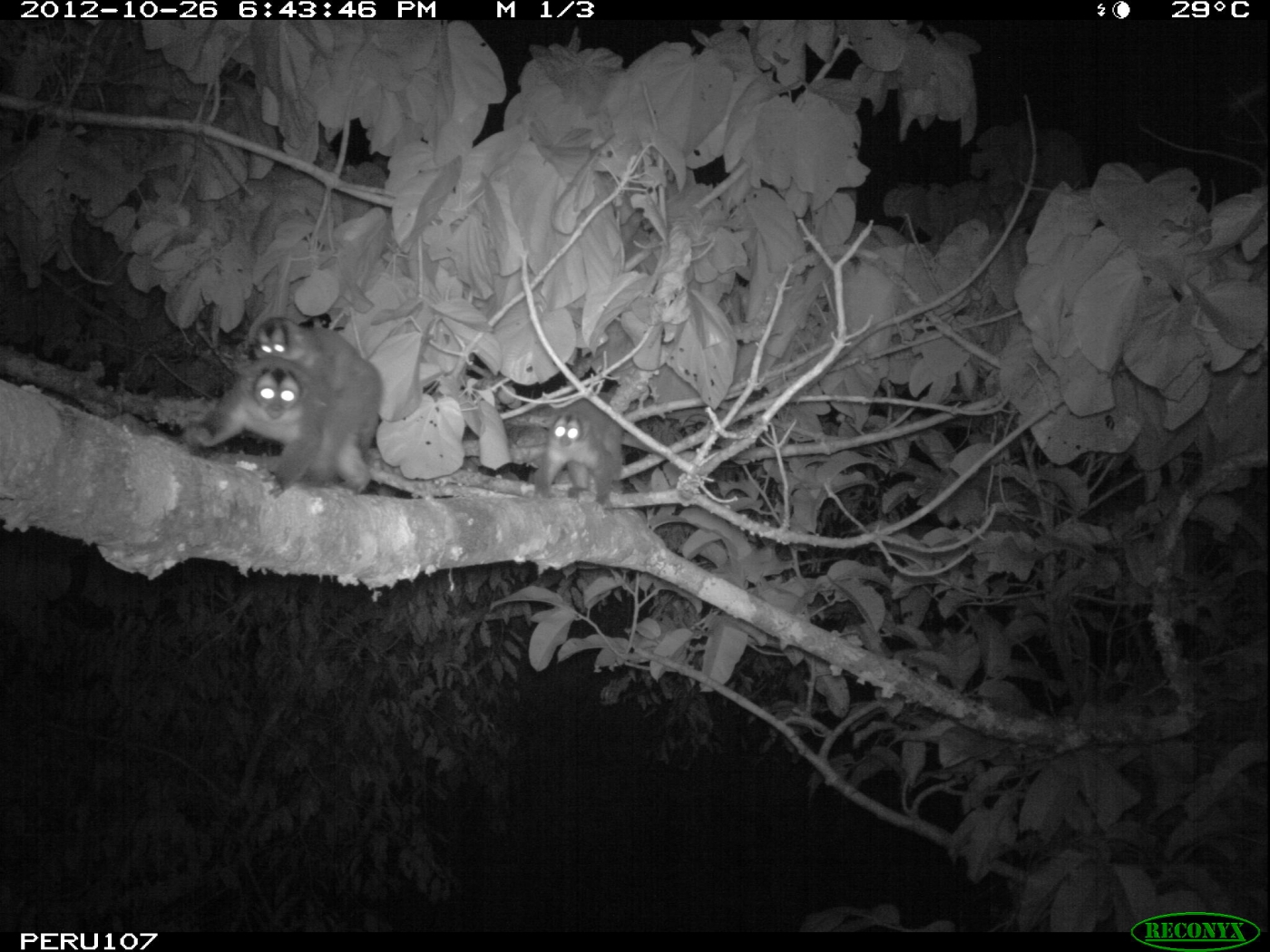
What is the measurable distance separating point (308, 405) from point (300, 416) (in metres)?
0.06

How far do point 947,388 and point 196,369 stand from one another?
13.3ft

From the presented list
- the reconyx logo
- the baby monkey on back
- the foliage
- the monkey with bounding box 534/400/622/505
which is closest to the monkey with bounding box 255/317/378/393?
the baby monkey on back

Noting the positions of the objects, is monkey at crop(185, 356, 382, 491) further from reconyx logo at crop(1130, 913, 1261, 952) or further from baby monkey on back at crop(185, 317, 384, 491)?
reconyx logo at crop(1130, 913, 1261, 952)

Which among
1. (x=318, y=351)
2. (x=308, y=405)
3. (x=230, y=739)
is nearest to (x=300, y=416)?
(x=308, y=405)

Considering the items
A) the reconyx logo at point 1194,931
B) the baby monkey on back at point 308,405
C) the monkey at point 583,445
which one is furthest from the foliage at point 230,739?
the reconyx logo at point 1194,931

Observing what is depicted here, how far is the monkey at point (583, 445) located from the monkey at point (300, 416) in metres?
1.34

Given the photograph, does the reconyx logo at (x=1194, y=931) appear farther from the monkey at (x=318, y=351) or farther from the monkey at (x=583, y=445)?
the monkey at (x=318, y=351)

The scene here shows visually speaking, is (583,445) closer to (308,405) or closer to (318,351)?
(318,351)

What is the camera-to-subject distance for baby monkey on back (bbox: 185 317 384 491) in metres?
3.11

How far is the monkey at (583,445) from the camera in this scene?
181 inches

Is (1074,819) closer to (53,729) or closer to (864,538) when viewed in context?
(864,538)

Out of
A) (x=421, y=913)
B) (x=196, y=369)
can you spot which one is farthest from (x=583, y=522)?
(x=421, y=913)

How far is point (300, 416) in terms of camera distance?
3.12m

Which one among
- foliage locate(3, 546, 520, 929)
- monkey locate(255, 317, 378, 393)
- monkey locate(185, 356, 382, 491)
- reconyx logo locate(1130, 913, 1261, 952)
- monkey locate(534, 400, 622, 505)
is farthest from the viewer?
foliage locate(3, 546, 520, 929)
